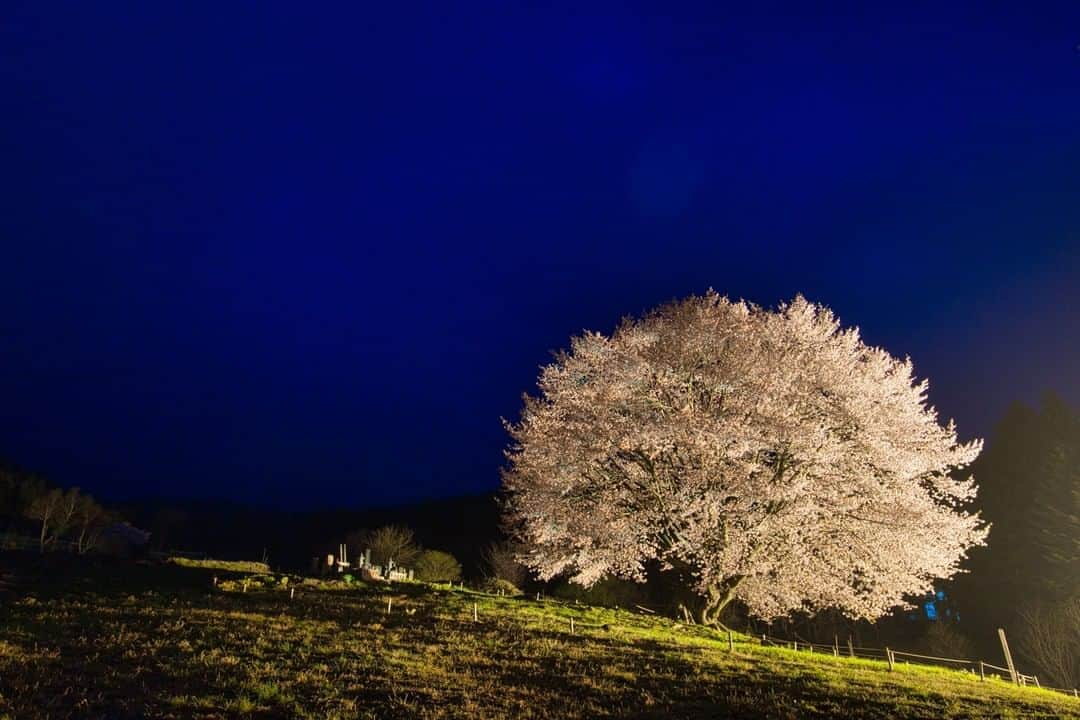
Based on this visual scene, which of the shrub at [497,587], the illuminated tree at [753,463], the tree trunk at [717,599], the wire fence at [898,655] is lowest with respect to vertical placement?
Result: the wire fence at [898,655]

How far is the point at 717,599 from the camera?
2375 cm

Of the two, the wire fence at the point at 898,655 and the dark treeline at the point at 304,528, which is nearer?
the wire fence at the point at 898,655

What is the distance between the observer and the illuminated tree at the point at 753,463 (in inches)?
774

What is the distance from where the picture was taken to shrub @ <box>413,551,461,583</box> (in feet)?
148

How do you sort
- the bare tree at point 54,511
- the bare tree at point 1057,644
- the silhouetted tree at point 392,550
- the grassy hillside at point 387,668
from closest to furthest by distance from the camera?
the grassy hillside at point 387,668, the bare tree at point 1057,644, the silhouetted tree at point 392,550, the bare tree at point 54,511

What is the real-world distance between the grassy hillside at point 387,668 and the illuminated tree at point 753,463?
2.93 meters

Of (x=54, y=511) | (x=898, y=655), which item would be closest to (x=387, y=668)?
(x=898, y=655)

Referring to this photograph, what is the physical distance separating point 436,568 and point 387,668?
34.9 m

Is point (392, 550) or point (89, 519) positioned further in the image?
point (89, 519)

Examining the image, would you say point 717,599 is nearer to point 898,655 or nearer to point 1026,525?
point 898,655

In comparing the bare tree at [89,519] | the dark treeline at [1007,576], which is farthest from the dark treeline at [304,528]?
the bare tree at [89,519]

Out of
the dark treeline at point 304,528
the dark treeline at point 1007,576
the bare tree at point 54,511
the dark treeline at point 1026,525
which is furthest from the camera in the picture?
the dark treeline at point 304,528

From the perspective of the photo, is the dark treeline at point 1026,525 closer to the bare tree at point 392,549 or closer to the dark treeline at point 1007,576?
the dark treeline at point 1007,576

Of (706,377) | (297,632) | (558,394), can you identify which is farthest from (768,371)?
(297,632)
